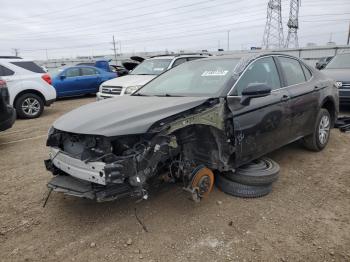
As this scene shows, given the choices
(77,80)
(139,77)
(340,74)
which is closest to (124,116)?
(139,77)

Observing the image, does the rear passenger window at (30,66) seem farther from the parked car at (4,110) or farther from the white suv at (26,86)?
the parked car at (4,110)

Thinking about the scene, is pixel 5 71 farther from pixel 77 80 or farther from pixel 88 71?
pixel 88 71

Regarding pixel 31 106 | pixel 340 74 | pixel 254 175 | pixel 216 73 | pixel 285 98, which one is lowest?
pixel 254 175

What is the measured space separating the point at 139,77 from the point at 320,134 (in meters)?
5.59

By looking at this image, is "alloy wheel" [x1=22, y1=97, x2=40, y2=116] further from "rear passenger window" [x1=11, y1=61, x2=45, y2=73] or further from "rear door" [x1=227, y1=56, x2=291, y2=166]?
"rear door" [x1=227, y1=56, x2=291, y2=166]

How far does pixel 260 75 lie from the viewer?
158 inches

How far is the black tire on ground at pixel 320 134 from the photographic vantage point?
4.95 metres

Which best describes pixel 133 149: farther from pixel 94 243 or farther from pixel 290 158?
pixel 290 158

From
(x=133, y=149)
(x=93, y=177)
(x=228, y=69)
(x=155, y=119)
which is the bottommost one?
(x=93, y=177)

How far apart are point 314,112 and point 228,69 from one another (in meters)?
1.85

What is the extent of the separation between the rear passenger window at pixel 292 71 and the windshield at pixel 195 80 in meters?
0.94

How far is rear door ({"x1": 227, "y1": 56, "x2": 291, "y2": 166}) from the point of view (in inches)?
138

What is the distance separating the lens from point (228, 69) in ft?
12.5

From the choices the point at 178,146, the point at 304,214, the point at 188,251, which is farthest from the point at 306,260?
the point at 178,146
